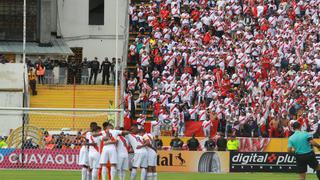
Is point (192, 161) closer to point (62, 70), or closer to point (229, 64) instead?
point (229, 64)

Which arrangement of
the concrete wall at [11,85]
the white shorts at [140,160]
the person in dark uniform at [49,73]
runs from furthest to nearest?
the person in dark uniform at [49,73], the concrete wall at [11,85], the white shorts at [140,160]

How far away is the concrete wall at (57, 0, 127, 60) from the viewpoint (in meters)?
66.6

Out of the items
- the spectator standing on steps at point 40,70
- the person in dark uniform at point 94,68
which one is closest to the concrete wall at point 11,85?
the spectator standing on steps at point 40,70

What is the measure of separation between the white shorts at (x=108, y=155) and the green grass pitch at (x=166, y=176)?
6.44m

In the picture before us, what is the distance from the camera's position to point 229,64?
58344 mm

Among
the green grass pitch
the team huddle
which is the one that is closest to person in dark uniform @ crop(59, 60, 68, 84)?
the green grass pitch

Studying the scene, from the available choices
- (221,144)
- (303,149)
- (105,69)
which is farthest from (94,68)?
(303,149)

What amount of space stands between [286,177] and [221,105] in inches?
488

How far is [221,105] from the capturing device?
55.3 meters

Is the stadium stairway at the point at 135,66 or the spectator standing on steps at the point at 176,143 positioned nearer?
the spectator standing on steps at the point at 176,143

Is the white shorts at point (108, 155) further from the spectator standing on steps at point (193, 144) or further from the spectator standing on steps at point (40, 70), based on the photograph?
the spectator standing on steps at point (40, 70)

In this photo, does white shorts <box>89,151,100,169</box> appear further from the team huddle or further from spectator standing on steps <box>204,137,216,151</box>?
spectator standing on steps <box>204,137,216,151</box>

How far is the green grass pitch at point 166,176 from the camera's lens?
1588 inches

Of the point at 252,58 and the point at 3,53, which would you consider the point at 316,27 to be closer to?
the point at 252,58
